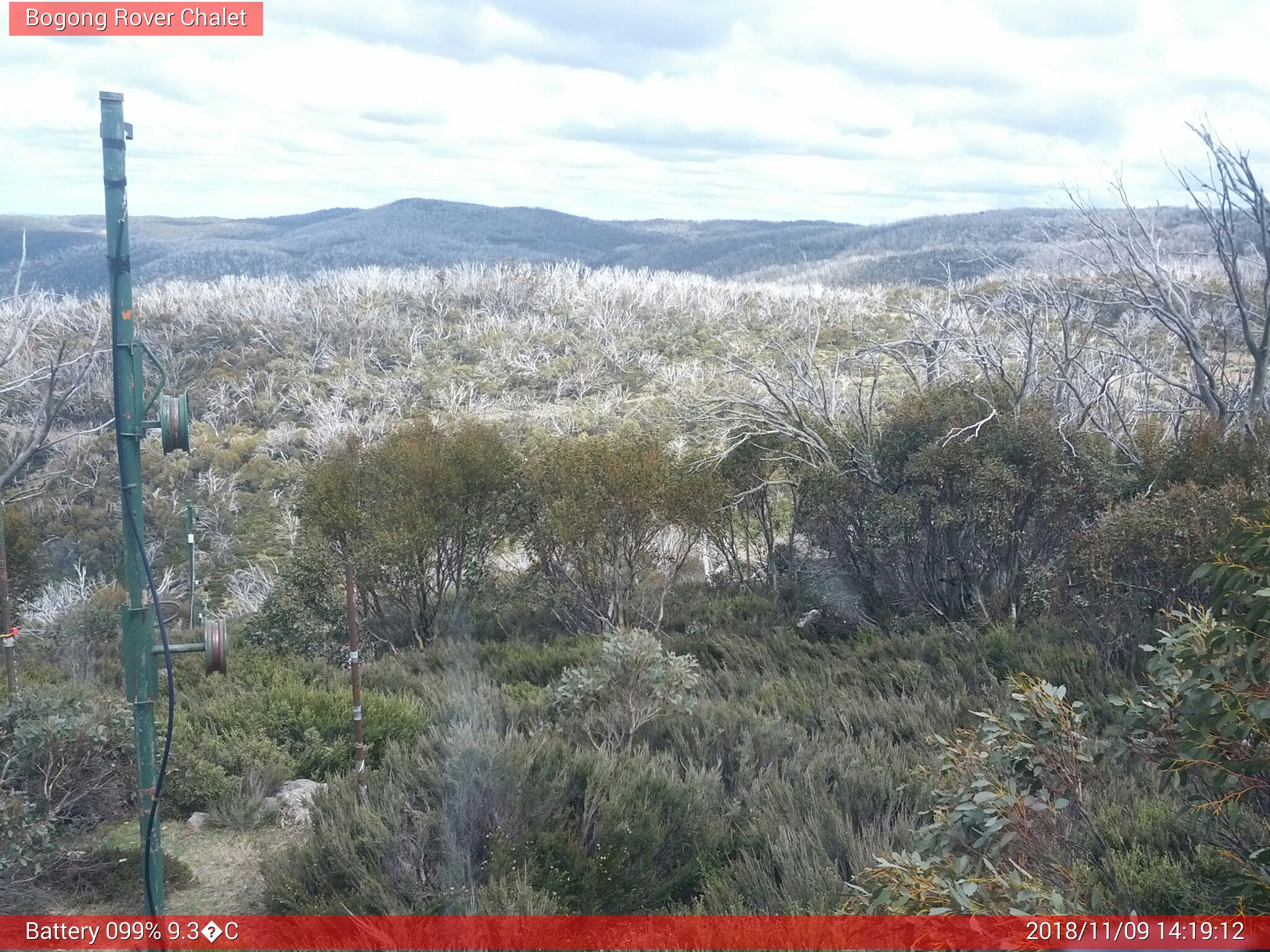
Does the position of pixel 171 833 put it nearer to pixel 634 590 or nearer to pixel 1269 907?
pixel 1269 907

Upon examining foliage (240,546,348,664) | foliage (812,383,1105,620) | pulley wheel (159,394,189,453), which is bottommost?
foliage (240,546,348,664)

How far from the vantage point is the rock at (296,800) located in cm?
598

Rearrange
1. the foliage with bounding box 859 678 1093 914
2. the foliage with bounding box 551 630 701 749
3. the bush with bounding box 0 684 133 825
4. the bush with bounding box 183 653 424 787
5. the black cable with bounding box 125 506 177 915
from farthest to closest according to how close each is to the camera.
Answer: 1. the foliage with bounding box 551 630 701 749
2. the bush with bounding box 183 653 424 787
3. the bush with bounding box 0 684 133 825
4. the black cable with bounding box 125 506 177 915
5. the foliage with bounding box 859 678 1093 914

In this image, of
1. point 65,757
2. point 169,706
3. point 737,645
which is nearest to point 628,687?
point 737,645

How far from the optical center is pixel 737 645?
10273mm

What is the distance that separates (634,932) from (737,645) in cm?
627

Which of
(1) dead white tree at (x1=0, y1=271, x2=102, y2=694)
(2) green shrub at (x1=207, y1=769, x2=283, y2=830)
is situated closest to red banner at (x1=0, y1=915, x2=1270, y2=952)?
(2) green shrub at (x1=207, y1=769, x2=283, y2=830)

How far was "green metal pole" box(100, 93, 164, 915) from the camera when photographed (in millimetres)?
3375

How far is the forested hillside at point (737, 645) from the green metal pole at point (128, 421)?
1.30m

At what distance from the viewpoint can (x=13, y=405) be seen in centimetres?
2111

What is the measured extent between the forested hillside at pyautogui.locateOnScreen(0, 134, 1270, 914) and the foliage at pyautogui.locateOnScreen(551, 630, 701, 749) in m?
0.03

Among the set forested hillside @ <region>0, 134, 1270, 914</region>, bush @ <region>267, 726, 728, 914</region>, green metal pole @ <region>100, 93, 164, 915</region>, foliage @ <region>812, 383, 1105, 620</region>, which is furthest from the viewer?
foliage @ <region>812, 383, 1105, 620</region>

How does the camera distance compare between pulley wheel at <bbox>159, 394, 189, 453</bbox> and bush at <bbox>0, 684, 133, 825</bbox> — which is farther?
bush at <bbox>0, 684, 133, 825</bbox>

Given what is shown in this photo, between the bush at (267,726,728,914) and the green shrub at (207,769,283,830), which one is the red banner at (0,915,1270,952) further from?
the green shrub at (207,769,283,830)
